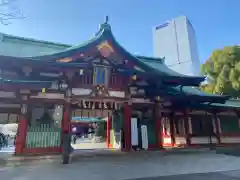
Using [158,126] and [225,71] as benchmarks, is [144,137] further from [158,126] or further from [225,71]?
[225,71]

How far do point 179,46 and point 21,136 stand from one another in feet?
216

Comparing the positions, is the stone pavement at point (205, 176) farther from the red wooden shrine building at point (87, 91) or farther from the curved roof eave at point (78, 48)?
the curved roof eave at point (78, 48)

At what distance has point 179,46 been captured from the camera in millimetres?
68688

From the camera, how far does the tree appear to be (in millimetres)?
23828

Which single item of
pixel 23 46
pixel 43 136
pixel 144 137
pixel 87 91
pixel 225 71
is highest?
pixel 225 71

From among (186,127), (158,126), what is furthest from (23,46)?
(186,127)

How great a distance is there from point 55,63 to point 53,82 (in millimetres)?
1177

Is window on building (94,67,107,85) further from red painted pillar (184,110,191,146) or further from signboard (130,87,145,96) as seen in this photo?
red painted pillar (184,110,191,146)

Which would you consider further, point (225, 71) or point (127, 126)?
point (225, 71)

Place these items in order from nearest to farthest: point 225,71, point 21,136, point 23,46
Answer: point 21,136, point 23,46, point 225,71

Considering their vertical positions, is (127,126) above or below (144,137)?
above

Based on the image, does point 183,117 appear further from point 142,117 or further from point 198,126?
point 142,117

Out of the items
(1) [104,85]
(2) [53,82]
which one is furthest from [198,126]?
(2) [53,82]

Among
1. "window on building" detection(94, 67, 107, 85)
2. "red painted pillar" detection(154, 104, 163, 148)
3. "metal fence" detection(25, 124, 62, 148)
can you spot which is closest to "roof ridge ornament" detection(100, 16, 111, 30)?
"window on building" detection(94, 67, 107, 85)
